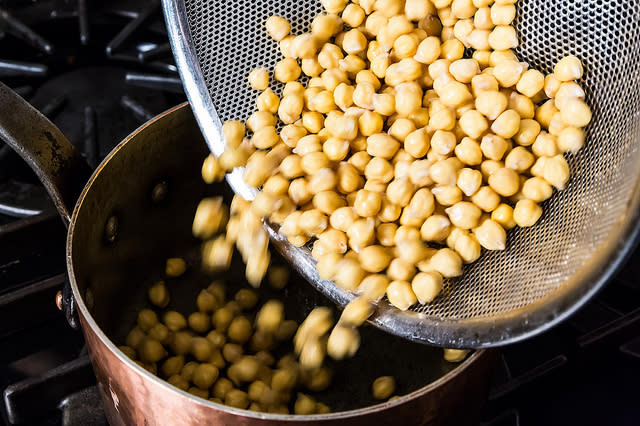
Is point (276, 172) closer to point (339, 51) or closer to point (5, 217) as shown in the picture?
point (339, 51)

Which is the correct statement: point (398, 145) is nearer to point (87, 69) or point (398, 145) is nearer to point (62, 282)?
point (62, 282)

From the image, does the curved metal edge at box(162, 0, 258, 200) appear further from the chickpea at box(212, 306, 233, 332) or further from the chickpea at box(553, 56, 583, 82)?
the chickpea at box(553, 56, 583, 82)

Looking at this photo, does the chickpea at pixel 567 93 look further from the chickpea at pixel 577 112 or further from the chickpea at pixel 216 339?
the chickpea at pixel 216 339

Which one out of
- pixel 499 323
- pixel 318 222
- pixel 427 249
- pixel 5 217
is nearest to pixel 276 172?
pixel 318 222

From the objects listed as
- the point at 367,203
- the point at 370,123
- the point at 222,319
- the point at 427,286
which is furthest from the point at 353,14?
the point at 222,319

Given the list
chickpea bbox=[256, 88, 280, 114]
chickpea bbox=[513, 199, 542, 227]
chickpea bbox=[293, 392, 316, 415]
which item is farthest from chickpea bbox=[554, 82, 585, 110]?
chickpea bbox=[293, 392, 316, 415]

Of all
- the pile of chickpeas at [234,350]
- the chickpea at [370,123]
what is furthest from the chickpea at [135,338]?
the chickpea at [370,123]
